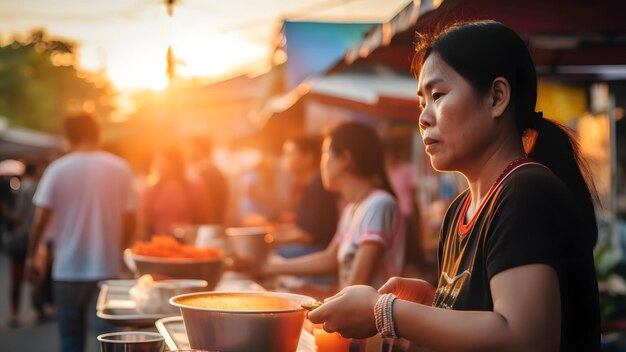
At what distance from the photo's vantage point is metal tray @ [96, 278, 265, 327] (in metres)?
2.96

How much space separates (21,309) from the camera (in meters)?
11.0

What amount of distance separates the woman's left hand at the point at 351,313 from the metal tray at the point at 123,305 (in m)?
1.46

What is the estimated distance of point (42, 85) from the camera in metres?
50.6

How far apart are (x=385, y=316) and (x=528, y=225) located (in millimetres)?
377

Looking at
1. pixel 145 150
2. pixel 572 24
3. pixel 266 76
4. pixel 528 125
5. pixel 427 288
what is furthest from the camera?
pixel 145 150

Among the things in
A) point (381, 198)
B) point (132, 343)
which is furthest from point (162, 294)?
point (381, 198)

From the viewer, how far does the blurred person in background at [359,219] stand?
347cm

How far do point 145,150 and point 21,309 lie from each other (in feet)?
54.1

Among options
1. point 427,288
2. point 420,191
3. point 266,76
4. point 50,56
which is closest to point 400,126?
point 420,191

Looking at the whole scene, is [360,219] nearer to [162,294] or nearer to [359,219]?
[359,219]

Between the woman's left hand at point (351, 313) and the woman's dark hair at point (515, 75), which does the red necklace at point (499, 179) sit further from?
the woman's left hand at point (351, 313)

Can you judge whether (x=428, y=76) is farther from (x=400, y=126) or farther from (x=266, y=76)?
(x=266, y=76)

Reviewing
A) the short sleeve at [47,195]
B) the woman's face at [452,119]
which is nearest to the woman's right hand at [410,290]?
the woman's face at [452,119]

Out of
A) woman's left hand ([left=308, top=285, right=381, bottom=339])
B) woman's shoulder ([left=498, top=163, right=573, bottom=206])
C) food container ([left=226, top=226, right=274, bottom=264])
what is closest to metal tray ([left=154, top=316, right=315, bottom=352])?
woman's left hand ([left=308, top=285, right=381, bottom=339])
